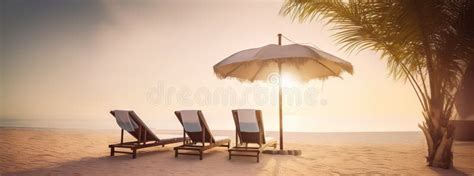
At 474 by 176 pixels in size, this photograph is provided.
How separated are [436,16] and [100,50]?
2215 cm

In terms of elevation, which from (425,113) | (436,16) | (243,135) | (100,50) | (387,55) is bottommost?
(243,135)

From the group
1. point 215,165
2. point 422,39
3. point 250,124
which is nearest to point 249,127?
point 250,124

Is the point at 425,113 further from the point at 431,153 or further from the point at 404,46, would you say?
the point at 404,46

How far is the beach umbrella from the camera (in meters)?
6.32

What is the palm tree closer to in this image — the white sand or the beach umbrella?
the beach umbrella

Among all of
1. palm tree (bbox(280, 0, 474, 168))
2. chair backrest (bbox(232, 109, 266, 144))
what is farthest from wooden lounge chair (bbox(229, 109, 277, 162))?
palm tree (bbox(280, 0, 474, 168))

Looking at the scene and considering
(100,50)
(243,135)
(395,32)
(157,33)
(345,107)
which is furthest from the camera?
(345,107)

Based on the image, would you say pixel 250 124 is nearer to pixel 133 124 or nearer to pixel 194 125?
pixel 194 125

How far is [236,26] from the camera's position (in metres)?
18.2

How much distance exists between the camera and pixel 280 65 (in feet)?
24.7

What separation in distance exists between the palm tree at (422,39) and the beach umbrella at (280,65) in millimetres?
712

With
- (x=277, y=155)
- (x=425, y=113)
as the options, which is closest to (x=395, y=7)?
(x=425, y=113)

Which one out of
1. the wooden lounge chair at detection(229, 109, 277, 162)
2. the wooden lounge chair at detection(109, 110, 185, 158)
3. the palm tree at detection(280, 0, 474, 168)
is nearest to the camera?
the palm tree at detection(280, 0, 474, 168)

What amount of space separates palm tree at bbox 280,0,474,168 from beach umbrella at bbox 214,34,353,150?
71 centimetres
